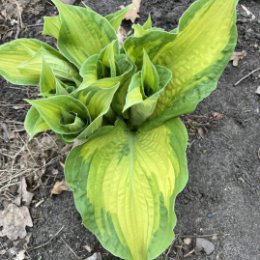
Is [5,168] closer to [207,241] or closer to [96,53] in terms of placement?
[96,53]

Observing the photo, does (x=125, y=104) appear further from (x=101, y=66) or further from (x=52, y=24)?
(x=52, y=24)

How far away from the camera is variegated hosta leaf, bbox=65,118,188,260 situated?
148cm

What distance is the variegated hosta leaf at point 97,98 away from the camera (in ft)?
4.63

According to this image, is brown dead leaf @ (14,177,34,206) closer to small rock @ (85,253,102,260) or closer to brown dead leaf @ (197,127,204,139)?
small rock @ (85,253,102,260)

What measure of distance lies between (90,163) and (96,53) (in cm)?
38

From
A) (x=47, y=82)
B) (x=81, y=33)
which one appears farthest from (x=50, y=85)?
(x=81, y=33)

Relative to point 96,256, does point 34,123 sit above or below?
above

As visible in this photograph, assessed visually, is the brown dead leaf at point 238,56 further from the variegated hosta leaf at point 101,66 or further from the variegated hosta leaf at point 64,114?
the variegated hosta leaf at point 64,114

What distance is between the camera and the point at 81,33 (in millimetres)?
1636

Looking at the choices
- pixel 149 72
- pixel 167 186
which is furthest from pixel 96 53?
pixel 167 186

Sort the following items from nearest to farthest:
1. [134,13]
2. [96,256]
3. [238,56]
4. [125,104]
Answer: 1. [125,104]
2. [96,256]
3. [238,56]
4. [134,13]

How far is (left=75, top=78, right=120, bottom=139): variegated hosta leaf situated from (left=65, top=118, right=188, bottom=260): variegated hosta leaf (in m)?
0.11

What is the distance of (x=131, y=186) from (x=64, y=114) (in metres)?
0.31

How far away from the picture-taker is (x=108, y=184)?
61.4 inches
